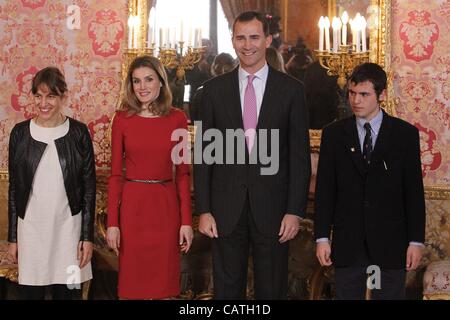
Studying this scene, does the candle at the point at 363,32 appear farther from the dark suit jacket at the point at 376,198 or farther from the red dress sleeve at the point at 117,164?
the red dress sleeve at the point at 117,164

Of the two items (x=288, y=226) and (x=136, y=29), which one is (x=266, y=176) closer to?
(x=288, y=226)

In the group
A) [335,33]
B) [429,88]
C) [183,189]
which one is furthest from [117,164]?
[429,88]

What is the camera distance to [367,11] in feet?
13.5

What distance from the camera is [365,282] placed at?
295 cm

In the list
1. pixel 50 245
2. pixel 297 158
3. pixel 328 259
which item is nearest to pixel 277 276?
pixel 328 259

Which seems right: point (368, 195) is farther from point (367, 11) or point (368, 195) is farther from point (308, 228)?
point (367, 11)

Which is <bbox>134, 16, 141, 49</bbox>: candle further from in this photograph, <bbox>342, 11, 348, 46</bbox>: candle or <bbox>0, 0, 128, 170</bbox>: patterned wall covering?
<bbox>342, 11, 348, 46</bbox>: candle

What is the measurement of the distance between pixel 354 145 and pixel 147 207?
985 mm

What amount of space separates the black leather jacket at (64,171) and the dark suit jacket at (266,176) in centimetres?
57

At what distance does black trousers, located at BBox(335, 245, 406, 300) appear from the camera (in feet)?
9.64

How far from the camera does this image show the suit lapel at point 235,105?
303 cm

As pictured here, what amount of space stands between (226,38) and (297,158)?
156 cm

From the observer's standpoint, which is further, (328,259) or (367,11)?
(367,11)

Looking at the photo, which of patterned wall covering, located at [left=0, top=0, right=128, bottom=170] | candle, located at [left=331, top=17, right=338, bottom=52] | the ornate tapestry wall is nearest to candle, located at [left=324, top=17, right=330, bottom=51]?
candle, located at [left=331, top=17, right=338, bottom=52]
